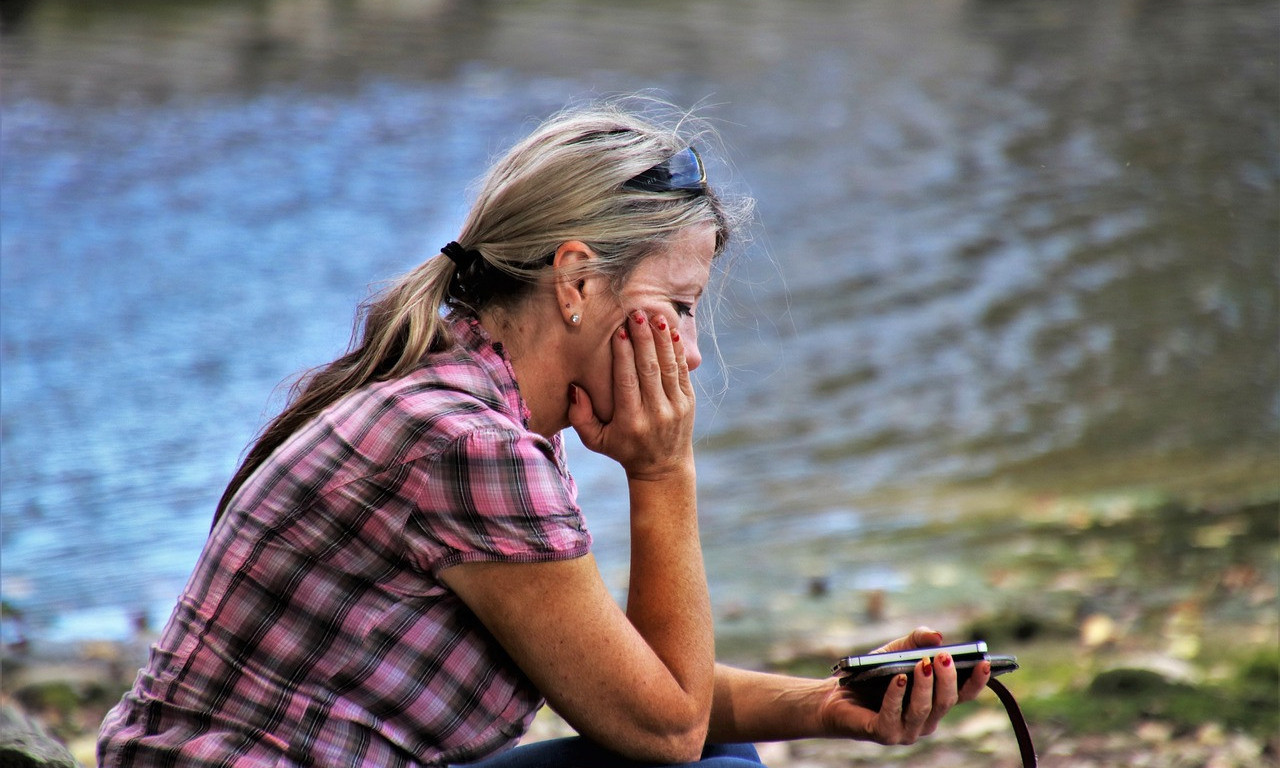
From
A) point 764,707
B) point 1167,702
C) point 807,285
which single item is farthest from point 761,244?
point 764,707

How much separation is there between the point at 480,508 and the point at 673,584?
387mm

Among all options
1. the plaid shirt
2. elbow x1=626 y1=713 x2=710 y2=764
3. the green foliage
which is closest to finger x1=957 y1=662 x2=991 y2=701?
elbow x1=626 y1=713 x2=710 y2=764

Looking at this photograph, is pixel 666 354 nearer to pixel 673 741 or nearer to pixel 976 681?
pixel 673 741

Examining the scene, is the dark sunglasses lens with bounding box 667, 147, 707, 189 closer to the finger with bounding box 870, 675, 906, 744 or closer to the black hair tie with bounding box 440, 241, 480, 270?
the black hair tie with bounding box 440, 241, 480, 270

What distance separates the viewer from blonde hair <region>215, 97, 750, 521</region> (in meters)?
1.96

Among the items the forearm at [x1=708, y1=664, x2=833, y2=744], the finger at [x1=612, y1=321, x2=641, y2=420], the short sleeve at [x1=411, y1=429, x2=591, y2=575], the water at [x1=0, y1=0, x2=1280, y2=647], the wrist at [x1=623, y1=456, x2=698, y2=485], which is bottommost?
the water at [x1=0, y1=0, x2=1280, y2=647]

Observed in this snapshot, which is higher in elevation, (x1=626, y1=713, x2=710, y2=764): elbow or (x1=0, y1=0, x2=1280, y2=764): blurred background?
(x1=626, y1=713, x2=710, y2=764): elbow

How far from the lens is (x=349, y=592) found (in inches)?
69.8

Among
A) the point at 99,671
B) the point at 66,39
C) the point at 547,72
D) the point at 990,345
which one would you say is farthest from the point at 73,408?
the point at 66,39

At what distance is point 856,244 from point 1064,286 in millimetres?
1568

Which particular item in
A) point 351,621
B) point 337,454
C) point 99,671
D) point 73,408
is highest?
point 337,454

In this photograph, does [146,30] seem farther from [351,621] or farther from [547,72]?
[351,621]

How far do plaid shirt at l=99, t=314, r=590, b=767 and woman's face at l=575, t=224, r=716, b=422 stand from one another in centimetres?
29

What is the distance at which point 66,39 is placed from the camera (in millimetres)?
14688
